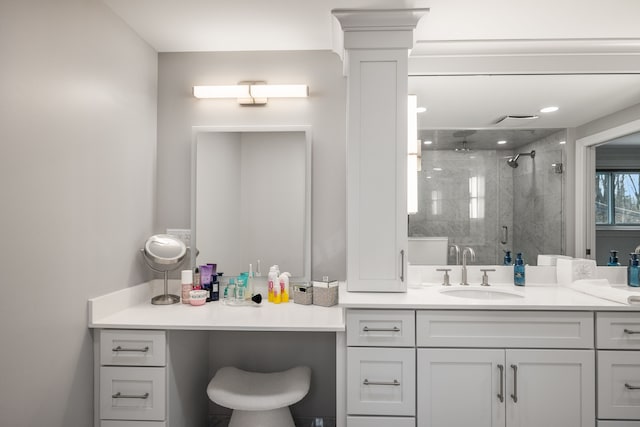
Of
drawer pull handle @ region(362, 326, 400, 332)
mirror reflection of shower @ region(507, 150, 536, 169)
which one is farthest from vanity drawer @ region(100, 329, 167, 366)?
mirror reflection of shower @ region(507, 150, 536, 169)

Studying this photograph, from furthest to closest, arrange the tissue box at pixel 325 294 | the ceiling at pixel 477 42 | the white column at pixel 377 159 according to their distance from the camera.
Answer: the tissue box at pixel 325 294 < the white column at pixel 377 159 < the ceiling at pixel 477 42

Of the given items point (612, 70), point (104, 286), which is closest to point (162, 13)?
point (104, 286)

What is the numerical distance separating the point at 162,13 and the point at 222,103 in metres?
0.59

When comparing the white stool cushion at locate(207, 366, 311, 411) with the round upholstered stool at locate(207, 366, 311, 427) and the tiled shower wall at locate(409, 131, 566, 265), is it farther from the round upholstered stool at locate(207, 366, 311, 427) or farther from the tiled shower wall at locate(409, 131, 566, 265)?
the tiled shower wall at locate(409, 131, 566, 265)

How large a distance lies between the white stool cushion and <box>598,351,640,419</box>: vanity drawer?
4.48 feet

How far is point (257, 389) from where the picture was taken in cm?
192

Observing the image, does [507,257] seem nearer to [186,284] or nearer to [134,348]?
[186,284]

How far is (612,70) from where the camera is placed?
87.0 inches

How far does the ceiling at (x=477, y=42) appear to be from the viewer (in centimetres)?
185

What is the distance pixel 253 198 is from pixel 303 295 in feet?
2.17

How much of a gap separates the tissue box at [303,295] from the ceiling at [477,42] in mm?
1207

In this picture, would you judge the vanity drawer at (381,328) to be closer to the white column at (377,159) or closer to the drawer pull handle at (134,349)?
the white column at (377,159)

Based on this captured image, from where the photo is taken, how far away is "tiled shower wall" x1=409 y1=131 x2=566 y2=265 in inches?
89.2

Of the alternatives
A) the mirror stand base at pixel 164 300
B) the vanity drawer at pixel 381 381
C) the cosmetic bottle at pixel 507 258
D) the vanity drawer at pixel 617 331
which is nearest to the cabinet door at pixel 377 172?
the vanity drawer at pixel 381 381
